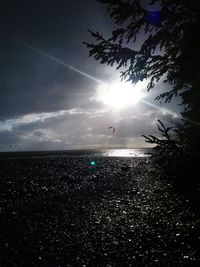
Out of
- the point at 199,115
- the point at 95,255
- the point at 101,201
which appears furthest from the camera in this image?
the point at 101,201

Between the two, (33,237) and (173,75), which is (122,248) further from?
(173,75)

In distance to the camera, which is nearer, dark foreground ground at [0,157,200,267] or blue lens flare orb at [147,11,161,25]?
dark foreground ground at [0,157,200,267]

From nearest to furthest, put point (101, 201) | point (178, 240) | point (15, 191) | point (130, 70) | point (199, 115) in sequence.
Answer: point (178, 240) < point (199, 115) < point (130, 70) < point (101, 201) < point (15, 191)

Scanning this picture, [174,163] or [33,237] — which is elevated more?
[174,163]

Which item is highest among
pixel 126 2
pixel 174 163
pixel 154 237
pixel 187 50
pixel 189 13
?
pixel 126 2

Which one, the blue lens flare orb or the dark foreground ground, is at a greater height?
the blue lens flare orb

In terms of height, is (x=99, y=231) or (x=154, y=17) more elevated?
(x=154, y=17)

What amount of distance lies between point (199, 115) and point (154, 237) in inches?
198

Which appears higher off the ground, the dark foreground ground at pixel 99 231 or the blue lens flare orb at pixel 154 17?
the blue lens flare orb at pixel 154 17

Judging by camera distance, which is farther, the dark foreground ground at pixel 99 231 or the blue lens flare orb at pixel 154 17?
the blue lens flare orb at pixel 154 17

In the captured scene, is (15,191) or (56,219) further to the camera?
(15,191)

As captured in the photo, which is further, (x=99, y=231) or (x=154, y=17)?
(x=99, y=231)

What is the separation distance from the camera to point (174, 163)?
9422mm

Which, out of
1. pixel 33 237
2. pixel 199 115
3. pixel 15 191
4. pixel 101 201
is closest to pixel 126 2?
pixel 199 115
